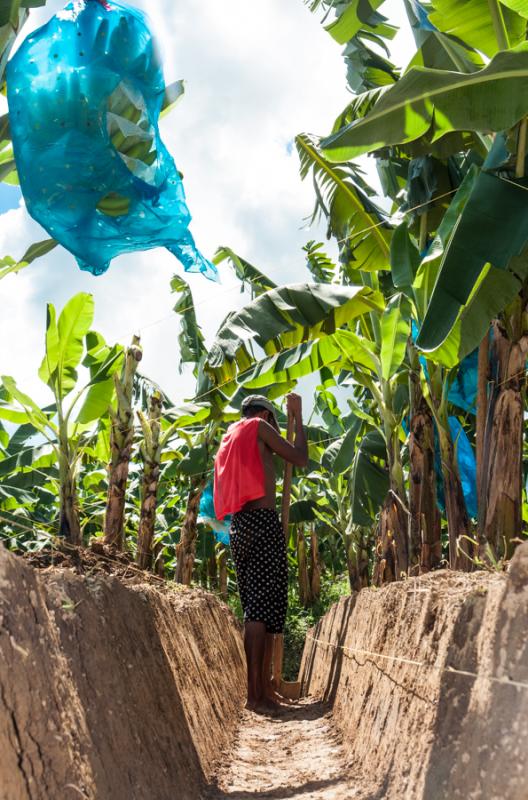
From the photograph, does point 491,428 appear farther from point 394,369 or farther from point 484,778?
point 484,778

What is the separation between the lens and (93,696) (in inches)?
88.0

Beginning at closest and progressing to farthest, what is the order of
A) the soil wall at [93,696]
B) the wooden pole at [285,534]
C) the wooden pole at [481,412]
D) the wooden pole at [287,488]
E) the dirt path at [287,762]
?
the soil wall at [93,696] < the dirt path at [287,762] < the wooden pole at [481,412] < the wooden pole at [285,534] < the wooden pole at [287,488]

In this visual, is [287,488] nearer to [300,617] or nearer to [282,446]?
[282,446]

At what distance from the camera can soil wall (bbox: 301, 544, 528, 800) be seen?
5.55 ft

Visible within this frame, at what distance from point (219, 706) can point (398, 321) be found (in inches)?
110

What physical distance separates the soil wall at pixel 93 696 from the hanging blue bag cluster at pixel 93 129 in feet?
5.70

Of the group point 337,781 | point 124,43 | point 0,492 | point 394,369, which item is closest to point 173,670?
point 337,781

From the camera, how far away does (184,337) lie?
1026cm

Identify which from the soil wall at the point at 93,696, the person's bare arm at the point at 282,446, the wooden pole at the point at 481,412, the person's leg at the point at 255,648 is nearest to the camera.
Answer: the soil wall at the point at 93,696

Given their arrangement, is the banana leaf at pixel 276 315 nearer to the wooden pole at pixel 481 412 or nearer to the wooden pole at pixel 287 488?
the wooden pole at pixel 287 488

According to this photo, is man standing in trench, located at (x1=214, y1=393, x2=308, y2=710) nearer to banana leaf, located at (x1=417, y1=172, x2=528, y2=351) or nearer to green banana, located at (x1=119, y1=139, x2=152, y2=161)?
banana leaf, located at (x1=417, y1=172, x2=528, y2=351)

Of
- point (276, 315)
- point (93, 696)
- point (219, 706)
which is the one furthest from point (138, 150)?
point (219, 706)

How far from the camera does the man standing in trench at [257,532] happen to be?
17.1ft

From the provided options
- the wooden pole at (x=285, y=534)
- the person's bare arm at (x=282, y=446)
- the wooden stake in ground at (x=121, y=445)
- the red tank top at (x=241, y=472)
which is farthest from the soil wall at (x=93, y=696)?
the wooden stake in ground at (x=121, y=445)
